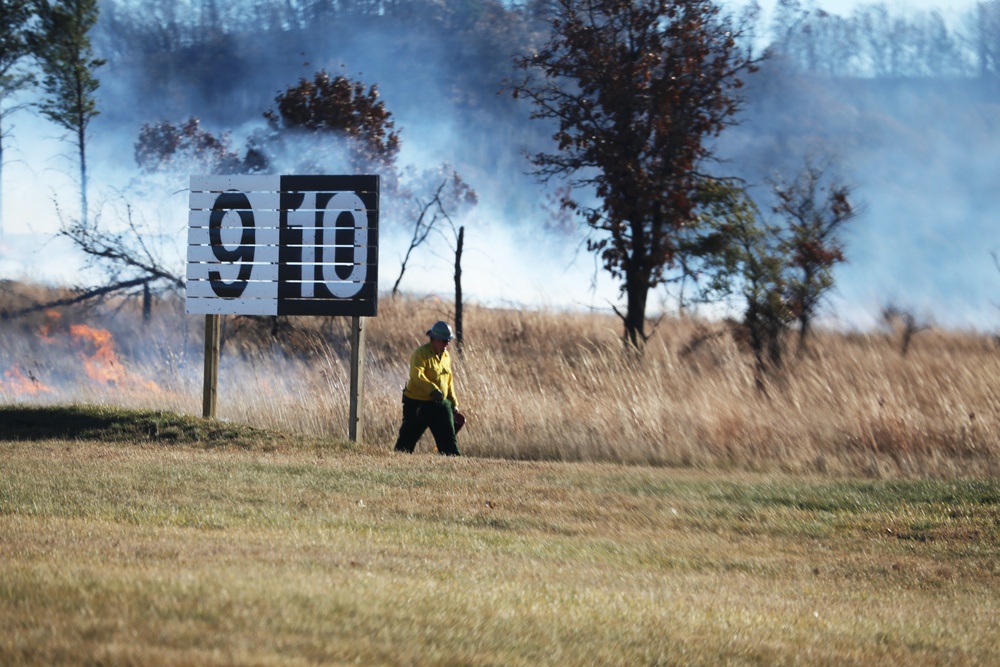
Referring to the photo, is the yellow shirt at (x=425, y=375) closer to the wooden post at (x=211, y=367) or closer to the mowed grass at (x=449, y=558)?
the mowed grass at (x=449, y=558)

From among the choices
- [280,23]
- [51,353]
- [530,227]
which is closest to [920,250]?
[530,227]

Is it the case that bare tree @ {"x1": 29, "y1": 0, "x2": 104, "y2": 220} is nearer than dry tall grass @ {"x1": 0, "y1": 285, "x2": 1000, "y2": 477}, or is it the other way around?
dry tall grass @ {"x1": 0, "y1": 285, "x2": 1000, "y2": 477}

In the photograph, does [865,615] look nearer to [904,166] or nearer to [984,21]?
[984,21]

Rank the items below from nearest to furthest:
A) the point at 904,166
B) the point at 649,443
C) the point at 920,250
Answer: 1. the point at 649,443
2. the point at 920,250
3. the point at 904,166

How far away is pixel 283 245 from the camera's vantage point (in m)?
15.9

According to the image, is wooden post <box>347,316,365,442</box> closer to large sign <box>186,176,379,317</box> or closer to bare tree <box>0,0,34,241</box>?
large sign <box>186,176,379,317</box>

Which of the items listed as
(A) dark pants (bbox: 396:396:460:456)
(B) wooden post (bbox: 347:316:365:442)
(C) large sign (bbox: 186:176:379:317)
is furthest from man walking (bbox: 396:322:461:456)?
(C) large sign (bbox: 186:176:379:317)

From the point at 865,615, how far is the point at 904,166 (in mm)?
77469

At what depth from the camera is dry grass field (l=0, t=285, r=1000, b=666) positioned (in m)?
5.95

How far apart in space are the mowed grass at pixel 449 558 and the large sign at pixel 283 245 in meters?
1.83

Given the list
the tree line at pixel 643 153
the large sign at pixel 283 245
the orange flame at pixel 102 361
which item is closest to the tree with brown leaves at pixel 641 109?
the tree line at pixel 643 153

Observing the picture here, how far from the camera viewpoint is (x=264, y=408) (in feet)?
Result: 60.0

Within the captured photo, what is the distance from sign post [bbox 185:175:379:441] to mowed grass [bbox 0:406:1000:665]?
1746 mm

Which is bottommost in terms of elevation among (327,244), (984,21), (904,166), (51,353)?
(51,353)
